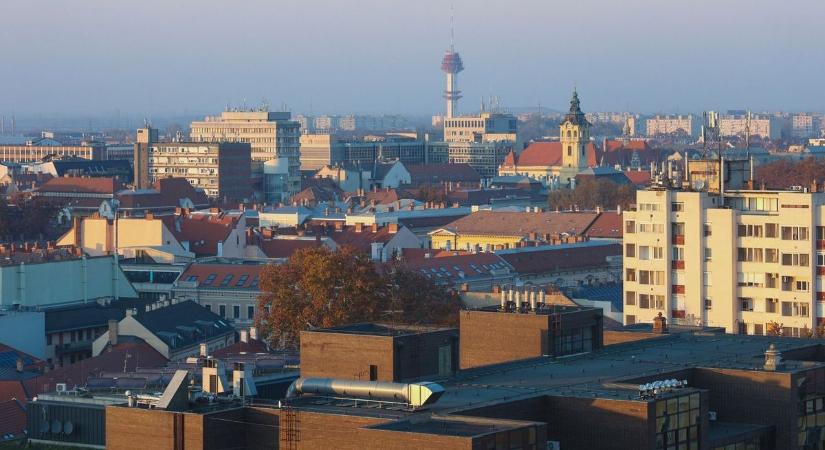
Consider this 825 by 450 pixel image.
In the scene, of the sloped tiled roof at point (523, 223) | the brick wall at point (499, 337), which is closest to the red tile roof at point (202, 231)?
the sloped tiled roof at point (523, 223)

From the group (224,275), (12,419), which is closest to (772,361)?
(12,419)

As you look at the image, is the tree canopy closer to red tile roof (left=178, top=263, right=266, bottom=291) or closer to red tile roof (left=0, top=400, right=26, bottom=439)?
red tile roof (left=0, top=400, right=26, bottom=439)

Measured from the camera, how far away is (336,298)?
227 ft

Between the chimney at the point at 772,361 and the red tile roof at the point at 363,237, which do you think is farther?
the red tile roof at the point at 363,237

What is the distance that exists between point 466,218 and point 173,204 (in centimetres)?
2917

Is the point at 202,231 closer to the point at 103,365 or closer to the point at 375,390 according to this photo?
the point at 103,365

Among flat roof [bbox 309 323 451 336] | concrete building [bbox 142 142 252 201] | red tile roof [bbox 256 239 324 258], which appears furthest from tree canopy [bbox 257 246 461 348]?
concrete building [bbox 142 142 252 201]

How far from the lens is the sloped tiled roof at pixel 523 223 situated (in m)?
124

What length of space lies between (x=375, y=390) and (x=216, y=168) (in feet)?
515

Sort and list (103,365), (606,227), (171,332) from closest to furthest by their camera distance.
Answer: (103,365) → (171,332) → (606,227)

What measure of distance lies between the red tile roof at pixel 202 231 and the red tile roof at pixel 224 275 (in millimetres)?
11292

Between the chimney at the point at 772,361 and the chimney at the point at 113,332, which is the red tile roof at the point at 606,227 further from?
the chimney at the point at 772,361

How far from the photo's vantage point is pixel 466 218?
130 m

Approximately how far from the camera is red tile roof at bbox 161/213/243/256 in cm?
10494
